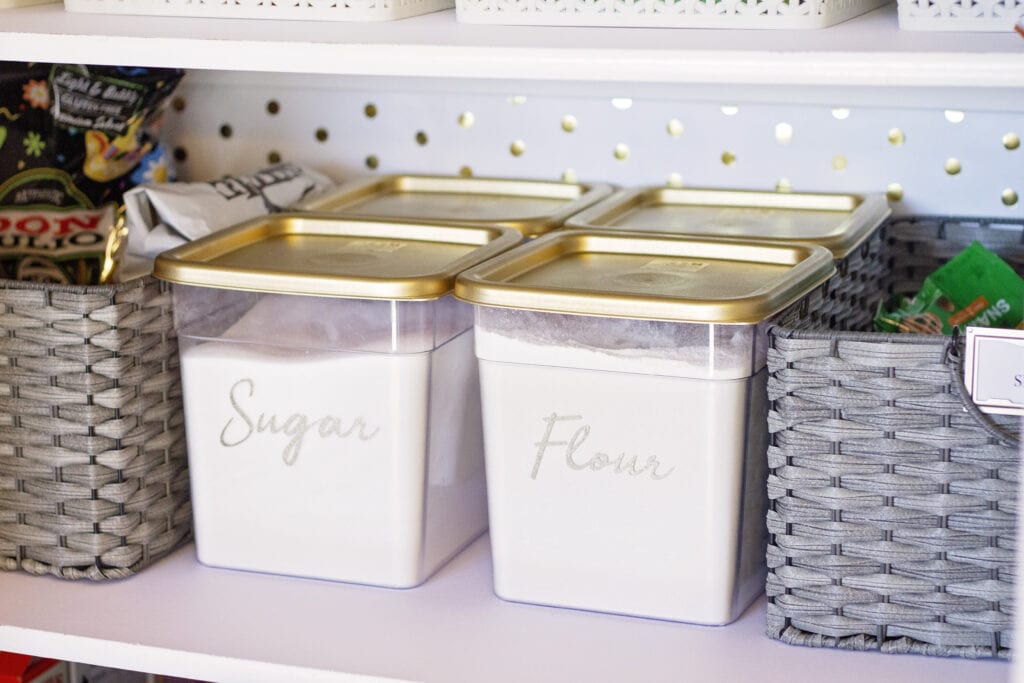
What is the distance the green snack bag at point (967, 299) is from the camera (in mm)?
1111

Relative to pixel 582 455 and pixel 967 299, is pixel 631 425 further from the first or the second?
pixel 967 299

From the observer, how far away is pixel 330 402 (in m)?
1.09

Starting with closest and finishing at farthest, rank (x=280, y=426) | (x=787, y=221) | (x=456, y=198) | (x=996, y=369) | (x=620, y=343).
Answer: (x=996, y=369), (x=620, y=343), (x=280, y=426), (x=787, y=221), (x=456, y=198)

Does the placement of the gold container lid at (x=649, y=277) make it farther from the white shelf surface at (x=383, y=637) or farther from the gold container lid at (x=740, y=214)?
the white shelf surface at (x=383, y=637)

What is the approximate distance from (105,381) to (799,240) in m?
0.57

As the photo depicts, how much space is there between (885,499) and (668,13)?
0.38 meters

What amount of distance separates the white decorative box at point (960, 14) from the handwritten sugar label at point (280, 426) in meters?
0.50

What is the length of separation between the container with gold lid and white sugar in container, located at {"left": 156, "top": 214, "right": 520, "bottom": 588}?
0.16 meters

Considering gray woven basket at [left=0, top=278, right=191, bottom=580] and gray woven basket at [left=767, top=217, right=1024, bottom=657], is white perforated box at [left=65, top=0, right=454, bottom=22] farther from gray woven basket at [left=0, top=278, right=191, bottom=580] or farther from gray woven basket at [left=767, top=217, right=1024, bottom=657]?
gray woven basket at [left=767, top=217, right=1024, bottom=657]

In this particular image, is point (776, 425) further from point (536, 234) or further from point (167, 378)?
point (167, 378)

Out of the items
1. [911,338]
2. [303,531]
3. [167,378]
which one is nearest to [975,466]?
[911,338]

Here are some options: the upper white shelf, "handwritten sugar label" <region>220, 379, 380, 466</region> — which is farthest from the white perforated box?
"handwritten sugar label" <region>220, 379, 380, 466</region>

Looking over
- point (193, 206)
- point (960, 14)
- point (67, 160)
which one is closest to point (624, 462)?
point (960, 14)

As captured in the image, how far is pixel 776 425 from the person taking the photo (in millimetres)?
989
